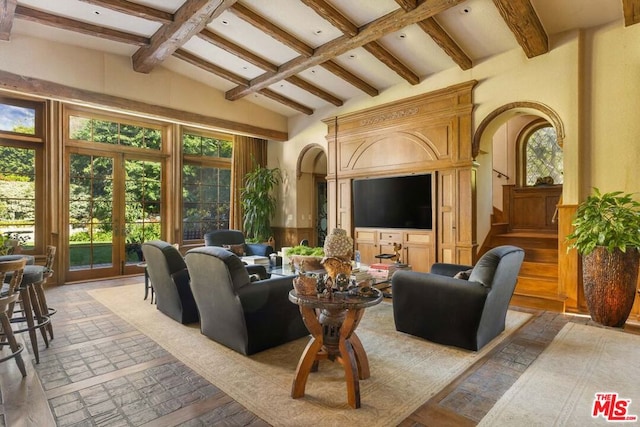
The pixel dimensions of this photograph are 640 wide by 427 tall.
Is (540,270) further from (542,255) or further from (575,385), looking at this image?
(575,385)

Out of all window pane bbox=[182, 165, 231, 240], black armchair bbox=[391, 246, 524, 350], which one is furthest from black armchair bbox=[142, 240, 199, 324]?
window pane bbox=[182, 165, 231, 240]

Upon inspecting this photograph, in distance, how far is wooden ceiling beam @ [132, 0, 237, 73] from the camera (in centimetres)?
410

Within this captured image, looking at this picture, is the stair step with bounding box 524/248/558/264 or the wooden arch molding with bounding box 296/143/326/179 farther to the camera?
the wooden arch molding with bounding box 296/143/326/179

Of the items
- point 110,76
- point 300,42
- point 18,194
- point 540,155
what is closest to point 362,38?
point 300,42

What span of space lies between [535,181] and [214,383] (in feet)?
25.7

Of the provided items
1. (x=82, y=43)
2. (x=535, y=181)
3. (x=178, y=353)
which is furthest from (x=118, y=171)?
(x=535, y=181)

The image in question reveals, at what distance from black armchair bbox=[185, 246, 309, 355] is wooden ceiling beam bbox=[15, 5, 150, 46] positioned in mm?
3780

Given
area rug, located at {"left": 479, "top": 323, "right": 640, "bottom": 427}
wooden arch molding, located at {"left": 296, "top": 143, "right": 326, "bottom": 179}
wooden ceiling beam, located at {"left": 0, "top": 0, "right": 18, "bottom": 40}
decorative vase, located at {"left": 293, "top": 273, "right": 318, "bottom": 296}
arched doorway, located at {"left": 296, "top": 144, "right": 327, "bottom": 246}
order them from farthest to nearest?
arched doorway, located at {"left": 296, "top": 144, "right": 327, "bottom": 246} → wooden arch molding, located at {"left": 296, "top": 143, "right": 326, "bottom": 179} → wooden ceiling beam, located at {"left": 0, "top": 0, "right": 18, "bottom": 40} → decorative vase, located at {"left": 293, "top": 273, "right": 318, "bottom": 296} → area rug, located at {"left": 479, "top": 323, "right": 640, "bottom": 427}

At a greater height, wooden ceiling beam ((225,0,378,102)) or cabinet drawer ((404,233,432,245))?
wooden ceiling beam ((225,0,378,102))

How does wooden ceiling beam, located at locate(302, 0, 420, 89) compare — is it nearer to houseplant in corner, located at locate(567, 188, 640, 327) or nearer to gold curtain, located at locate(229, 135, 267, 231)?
houseplant in corner, located at locate(567, 188, 640, 327)

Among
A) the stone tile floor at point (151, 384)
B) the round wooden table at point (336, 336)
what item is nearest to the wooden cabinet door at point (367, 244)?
the stone tile floor at point (151, 384)

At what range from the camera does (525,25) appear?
4004mm

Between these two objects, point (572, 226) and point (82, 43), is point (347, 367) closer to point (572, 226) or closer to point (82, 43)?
point (572, 226)

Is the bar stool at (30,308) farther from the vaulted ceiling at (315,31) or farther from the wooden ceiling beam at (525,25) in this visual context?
the wooden ceiling beam at (525,25)
